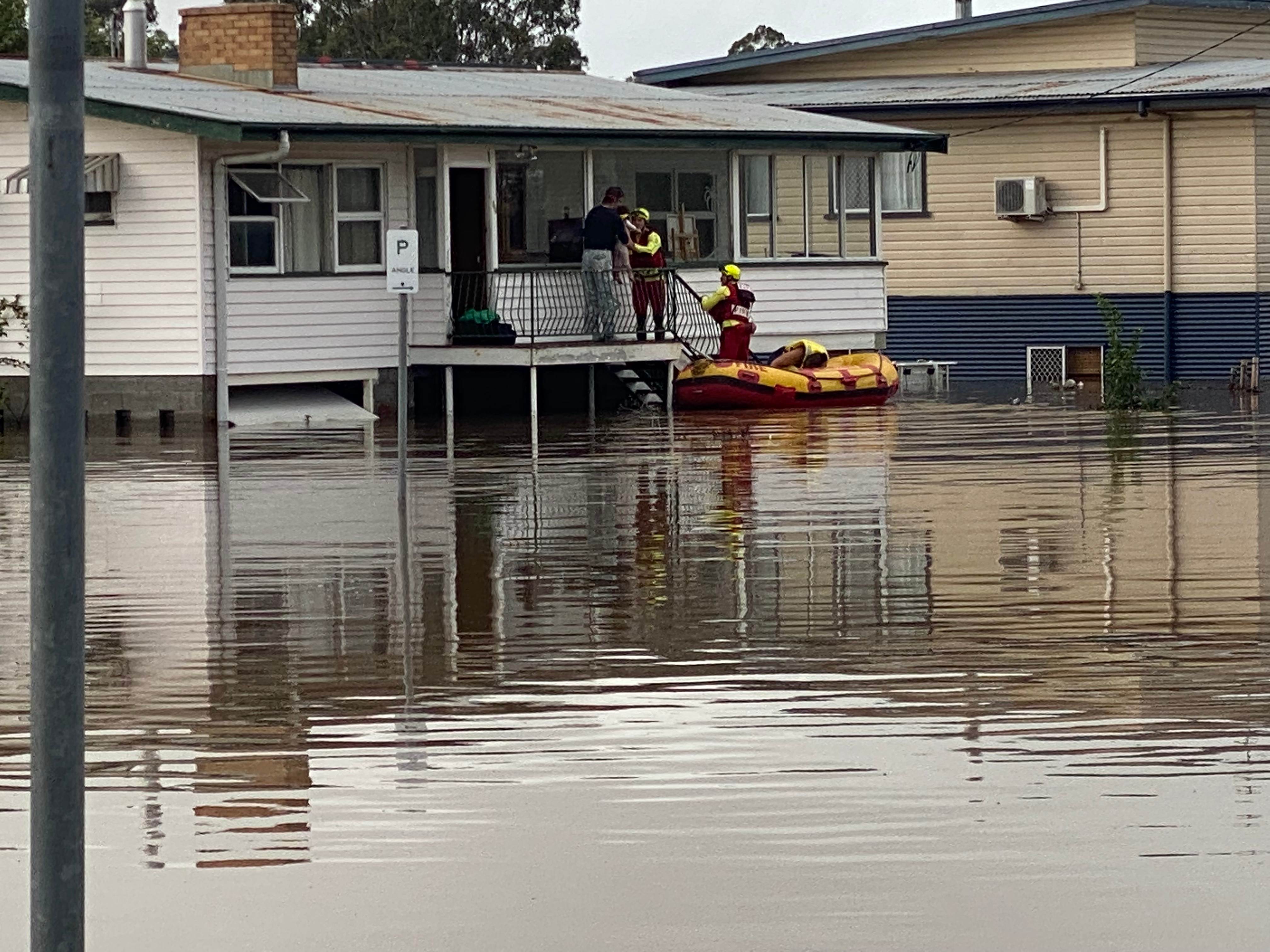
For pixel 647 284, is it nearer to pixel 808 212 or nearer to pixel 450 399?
pixel 450 399

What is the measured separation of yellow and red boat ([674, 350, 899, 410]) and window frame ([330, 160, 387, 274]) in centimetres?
377

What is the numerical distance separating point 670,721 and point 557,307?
69.8ft

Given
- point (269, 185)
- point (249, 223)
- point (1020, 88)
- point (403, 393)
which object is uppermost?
point (1020, 88)

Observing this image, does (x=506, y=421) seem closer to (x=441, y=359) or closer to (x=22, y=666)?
(x=441, y=359)

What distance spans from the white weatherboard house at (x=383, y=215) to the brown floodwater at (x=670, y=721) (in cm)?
921

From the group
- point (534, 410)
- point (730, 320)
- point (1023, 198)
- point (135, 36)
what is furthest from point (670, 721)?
point (1023, 198)

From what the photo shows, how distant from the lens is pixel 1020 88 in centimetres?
3925

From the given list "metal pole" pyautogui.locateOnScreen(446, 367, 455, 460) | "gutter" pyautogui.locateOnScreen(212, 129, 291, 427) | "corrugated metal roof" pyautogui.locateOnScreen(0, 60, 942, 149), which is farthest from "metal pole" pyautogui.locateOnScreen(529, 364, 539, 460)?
"gutter" pyautogui.locateOnScreen(212, 129, 291, 427)

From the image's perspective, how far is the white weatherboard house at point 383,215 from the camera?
27.5m

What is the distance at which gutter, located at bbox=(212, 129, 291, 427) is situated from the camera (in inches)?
1081

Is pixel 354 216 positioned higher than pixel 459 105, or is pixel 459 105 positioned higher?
pixel 459 105

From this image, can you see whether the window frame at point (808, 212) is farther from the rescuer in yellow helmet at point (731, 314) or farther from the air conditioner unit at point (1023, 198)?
the air conditioner unit at point (1023, 198)

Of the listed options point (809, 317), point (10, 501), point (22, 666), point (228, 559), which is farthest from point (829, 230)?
point (22, 666)

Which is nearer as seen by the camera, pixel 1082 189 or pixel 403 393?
pixel 403 393
